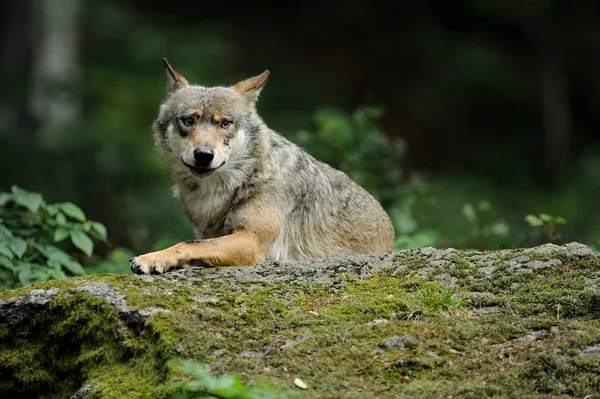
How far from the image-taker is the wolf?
6664 mm

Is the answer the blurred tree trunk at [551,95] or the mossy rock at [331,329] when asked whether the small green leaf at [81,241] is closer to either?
the mossy rock at [331,329]

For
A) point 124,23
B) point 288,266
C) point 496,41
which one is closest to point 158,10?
point 124,23

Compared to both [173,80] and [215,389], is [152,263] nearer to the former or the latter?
[173,80]

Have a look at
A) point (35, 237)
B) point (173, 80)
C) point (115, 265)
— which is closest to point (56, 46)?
point (115, 265)

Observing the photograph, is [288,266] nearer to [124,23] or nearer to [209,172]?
[209,172]

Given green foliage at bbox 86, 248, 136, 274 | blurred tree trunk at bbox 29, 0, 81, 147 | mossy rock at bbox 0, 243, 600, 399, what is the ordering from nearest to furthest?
mossy rock at bbox 0, 243, 600, 399 → green foliage at bbox 86, 248, 136, 274 → blurred tree trunk at bbox 29, 0, 81, 147

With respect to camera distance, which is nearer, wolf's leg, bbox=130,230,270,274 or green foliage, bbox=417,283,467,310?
green foliage, bbox=417,283,467,310

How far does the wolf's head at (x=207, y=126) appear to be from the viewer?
6.67 metres

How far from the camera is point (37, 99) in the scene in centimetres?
1691

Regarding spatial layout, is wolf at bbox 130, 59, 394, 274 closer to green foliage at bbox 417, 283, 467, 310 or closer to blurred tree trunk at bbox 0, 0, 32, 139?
green foliage at bbox 417, 283, 467, 310

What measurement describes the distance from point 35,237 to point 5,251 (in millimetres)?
552

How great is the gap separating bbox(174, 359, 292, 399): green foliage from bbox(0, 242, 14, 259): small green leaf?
8.41 feet

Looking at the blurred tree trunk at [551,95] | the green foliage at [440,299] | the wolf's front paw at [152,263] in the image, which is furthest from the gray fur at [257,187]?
the blurred tree trunk at [551,95]

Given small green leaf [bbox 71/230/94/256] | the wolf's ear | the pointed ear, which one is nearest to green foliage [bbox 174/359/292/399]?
small green leaf [bbox 71/230/94/256]
